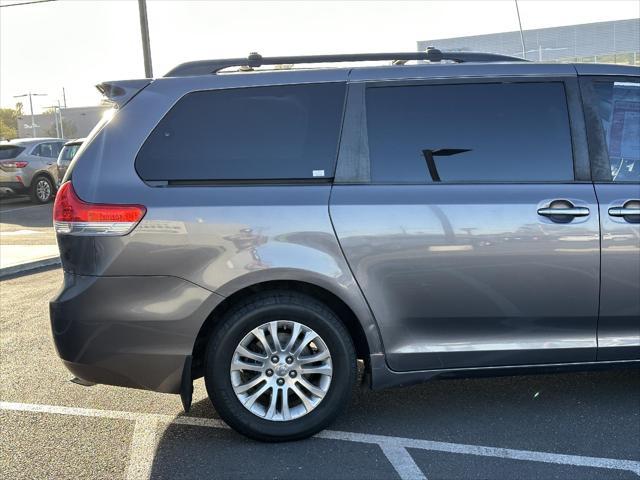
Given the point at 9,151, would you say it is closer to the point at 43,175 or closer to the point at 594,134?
the point at 43,175

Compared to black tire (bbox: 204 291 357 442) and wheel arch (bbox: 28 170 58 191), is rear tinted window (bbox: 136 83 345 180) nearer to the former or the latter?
black tire (bbox: 204 291 357 442)

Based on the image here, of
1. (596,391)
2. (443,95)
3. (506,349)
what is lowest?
(596,391)

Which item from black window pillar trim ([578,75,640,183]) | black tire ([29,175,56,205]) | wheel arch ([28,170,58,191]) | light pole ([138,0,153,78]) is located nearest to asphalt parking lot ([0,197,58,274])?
black tire ([29,175,56,205])

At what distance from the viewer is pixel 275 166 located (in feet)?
11.1

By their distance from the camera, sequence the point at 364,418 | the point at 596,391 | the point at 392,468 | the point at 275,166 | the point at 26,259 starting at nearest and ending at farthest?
the point at 392,468 → the point at 275,166 → the point at 364,418 → the point at 596,391 → the point at 26,259

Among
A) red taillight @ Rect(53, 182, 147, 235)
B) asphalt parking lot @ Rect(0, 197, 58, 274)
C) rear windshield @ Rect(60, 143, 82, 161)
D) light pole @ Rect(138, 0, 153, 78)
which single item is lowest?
asphalt parking lot @ Rect(0, 197, 58, 274)

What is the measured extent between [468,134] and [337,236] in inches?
35.2

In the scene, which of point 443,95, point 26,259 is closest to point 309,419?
point 443,95

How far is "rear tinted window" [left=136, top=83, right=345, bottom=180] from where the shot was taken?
3.34m

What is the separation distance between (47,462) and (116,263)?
1057 mm

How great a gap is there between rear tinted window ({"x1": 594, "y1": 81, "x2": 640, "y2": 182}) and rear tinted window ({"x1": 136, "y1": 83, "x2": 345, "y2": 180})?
146 cm

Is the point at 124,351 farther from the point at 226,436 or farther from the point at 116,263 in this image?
the point at 226,436

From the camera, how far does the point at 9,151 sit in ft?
56.0

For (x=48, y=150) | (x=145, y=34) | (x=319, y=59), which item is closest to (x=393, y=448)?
(x=319, y=59)
